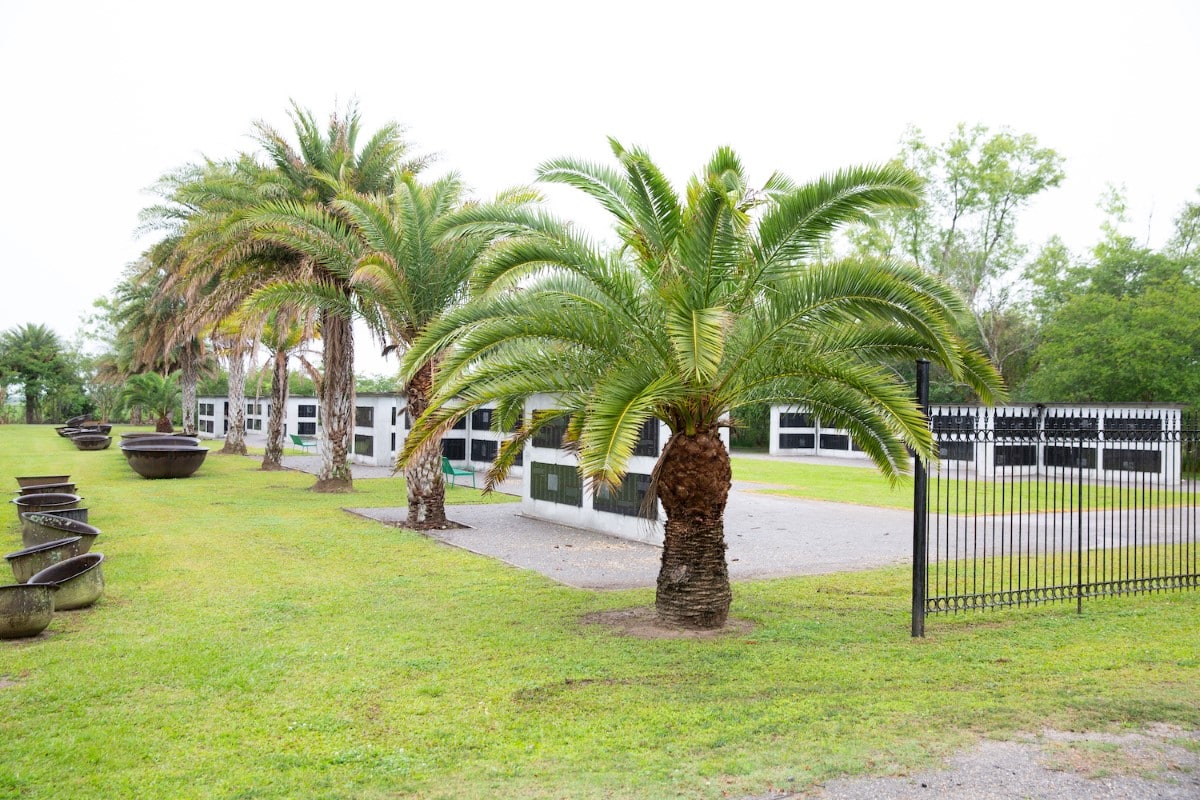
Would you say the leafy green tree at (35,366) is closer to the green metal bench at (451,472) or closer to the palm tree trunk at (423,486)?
the green metal bench at (451,472)

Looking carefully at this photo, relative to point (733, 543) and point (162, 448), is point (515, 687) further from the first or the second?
point (162, 448)

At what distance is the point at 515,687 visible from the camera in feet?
20.9

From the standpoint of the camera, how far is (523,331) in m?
7.86

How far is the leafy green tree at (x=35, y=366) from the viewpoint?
66875 mm

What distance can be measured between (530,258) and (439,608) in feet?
12.0

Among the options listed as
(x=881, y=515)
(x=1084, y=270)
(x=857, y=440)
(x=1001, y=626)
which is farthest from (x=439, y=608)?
(x=1084, y=270)

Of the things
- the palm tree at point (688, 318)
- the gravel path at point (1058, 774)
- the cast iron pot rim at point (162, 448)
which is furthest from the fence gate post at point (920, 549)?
the cast iron pot rim at point (162, 448)

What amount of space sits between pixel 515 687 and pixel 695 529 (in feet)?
8.34

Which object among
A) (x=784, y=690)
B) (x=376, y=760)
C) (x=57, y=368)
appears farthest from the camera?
(x=57, y=368)

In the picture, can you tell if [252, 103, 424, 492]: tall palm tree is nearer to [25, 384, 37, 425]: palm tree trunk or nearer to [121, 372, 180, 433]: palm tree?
[121, 372, 180, 433]: palm tree

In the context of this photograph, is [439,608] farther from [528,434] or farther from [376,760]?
[376,760]

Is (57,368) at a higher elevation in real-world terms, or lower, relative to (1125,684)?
higher

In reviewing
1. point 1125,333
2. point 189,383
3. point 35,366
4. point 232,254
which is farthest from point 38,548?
point 35,366

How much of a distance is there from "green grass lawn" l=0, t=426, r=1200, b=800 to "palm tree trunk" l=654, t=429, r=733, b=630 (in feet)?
1.69
